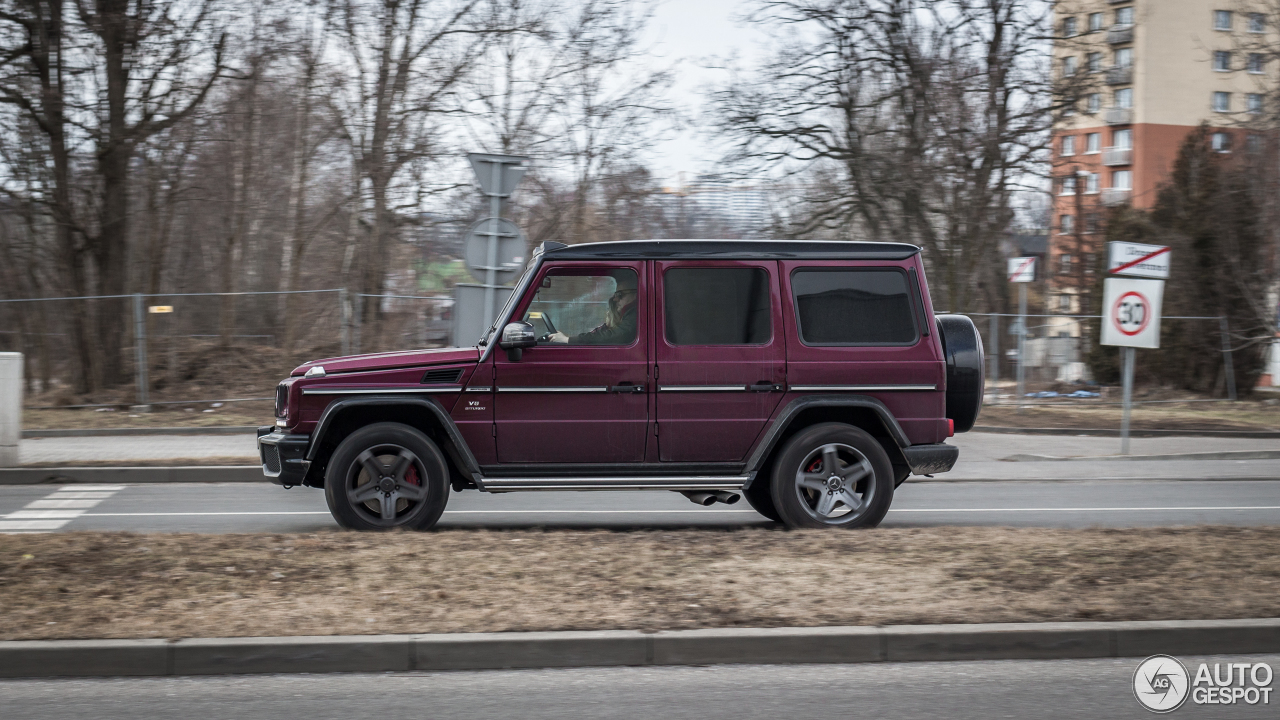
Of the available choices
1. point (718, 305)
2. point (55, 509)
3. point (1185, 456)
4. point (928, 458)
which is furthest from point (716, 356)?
point (1185, 456)

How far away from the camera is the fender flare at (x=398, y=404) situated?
26.1 ft

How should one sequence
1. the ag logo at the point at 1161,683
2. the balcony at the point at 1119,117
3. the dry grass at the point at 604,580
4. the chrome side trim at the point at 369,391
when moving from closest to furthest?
the ag logo at the point at 1161,683
the dry grass at the point at 604,580
the chrome side trim at the point at 369,391
the balcony at the point at 1119,117

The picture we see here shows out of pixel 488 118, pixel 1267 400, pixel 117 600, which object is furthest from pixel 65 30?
pixel 1267 400

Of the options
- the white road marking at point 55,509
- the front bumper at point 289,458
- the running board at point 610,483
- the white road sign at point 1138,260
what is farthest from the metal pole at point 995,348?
the front bumper at point 289,458

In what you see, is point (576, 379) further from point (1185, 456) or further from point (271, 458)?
point (1185, 456)

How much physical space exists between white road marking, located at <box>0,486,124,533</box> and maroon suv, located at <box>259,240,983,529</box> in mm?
2289

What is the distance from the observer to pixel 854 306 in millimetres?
8336

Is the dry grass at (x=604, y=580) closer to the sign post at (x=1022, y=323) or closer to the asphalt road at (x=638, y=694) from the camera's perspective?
the asphalt road at (x=638, y=694)

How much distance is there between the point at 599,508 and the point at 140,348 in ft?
37.1

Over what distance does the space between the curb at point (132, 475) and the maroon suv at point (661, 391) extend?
468 centimetres

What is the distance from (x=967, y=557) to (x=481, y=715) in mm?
3428

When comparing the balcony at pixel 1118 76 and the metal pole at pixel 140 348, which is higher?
the balcony at pixel 1118 76

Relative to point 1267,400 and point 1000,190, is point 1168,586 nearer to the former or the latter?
point 1000,190

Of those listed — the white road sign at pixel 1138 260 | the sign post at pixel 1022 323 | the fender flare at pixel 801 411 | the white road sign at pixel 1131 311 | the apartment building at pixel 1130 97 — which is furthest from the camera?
the apartment building at pixel 1130 97
